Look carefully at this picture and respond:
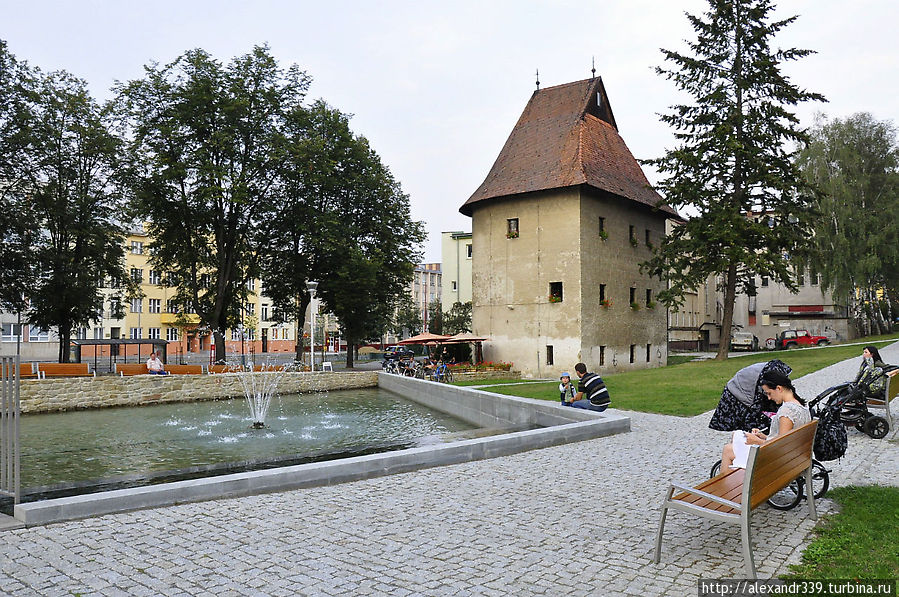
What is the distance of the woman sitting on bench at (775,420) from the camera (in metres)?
6.82

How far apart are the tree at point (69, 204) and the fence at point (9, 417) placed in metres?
29.3

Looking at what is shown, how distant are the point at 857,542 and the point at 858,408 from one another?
288 inches

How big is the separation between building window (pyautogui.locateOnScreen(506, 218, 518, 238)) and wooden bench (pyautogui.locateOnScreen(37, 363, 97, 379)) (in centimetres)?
2193

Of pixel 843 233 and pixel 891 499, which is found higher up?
pixel 843 233

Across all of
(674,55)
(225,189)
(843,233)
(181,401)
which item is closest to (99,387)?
(181,401)

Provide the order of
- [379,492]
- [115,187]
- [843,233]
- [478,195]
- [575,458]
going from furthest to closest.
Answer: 1. [843,233]
2. [478,195]
3. [115,187]
4. [575,458]
5. [379,492]

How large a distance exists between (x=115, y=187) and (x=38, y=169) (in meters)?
3.68

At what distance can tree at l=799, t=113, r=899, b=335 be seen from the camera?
47.5m

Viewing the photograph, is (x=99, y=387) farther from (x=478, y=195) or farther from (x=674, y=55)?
(x=674, y=55)

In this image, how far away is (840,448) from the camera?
24.6 feet

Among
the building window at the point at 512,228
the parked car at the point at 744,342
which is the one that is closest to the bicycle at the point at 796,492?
the building window at the point at 512,228

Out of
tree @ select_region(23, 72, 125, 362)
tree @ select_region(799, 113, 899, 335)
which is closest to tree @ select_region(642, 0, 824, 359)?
tree @ select_region(799, 113, 899, 335)

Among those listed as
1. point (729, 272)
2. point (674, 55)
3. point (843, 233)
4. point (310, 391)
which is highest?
point (674, 55)

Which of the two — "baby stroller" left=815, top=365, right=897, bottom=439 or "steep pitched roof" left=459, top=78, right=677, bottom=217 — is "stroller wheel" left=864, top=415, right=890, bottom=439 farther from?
"steep pitched roof" left=459, top=78, right=677, bottom=217
